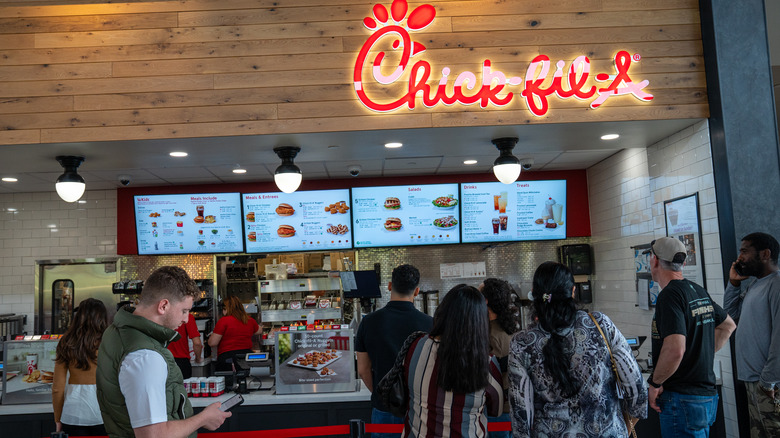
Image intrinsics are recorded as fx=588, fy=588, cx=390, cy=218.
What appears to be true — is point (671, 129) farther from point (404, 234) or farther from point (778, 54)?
point (404, 234)

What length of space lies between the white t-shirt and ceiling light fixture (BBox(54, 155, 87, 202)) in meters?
2.85

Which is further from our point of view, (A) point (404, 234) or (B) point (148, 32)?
(A) point (404, 234)

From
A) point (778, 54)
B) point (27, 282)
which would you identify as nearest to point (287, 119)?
point (778, 54)

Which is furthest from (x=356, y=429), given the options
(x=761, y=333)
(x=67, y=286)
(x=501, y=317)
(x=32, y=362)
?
(x=67, y=286)

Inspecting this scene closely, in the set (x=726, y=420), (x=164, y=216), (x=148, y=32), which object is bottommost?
(x=726, y=420)

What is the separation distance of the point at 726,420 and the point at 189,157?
431 centimetres

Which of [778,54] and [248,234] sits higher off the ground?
[778,54]

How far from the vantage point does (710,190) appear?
409cm

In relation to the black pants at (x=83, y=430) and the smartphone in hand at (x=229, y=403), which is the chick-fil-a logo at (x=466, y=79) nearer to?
the smartphone in hand at (x=229, y=403)

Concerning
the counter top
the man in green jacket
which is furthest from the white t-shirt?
the counter top

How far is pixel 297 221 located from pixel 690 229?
417cm

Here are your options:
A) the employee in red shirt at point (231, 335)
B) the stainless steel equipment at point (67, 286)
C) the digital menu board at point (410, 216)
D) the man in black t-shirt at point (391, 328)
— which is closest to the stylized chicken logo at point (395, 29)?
the man in black t-shirt at point (391, 328)

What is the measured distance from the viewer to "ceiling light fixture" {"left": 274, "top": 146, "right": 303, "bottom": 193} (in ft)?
14.2

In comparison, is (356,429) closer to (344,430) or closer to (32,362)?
(344,430)
